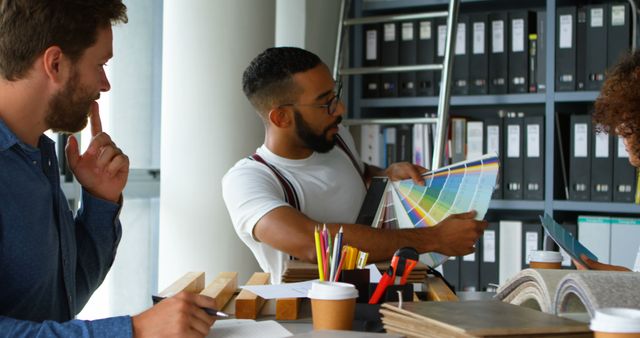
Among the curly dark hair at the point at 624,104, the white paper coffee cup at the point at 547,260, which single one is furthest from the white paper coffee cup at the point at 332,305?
the curly dark hair at the point at 624,104

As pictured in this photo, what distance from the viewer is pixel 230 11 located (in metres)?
2.95

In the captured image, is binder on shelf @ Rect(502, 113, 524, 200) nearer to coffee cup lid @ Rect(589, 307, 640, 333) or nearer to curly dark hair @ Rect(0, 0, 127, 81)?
curly dark hair @ Rect(0, 0, 127, 81)

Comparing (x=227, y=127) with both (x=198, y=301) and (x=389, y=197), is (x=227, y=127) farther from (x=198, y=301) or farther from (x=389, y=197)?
(x=198, y=301)

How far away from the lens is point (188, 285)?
1.42 meters

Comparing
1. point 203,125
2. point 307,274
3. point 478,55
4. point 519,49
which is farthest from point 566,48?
point 307,274

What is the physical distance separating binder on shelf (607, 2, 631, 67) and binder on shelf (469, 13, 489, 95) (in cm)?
47

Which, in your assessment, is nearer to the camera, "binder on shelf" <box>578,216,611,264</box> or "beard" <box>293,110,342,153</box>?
"beard" <box>293,110,342,153</box>

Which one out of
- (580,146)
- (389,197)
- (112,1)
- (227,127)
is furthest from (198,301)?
(580,146)

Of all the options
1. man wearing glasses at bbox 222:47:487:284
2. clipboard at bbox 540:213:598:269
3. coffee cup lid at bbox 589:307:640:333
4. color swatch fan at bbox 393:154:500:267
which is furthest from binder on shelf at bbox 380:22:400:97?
coffee cup lid at bbox 589:307:640:333

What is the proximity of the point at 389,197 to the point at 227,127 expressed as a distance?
1115mm

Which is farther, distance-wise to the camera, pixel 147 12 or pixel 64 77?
pixel 147 12

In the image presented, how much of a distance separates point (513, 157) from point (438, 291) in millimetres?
1946

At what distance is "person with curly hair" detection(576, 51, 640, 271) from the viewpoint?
5.66ft

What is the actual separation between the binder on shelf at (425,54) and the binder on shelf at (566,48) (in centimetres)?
50
